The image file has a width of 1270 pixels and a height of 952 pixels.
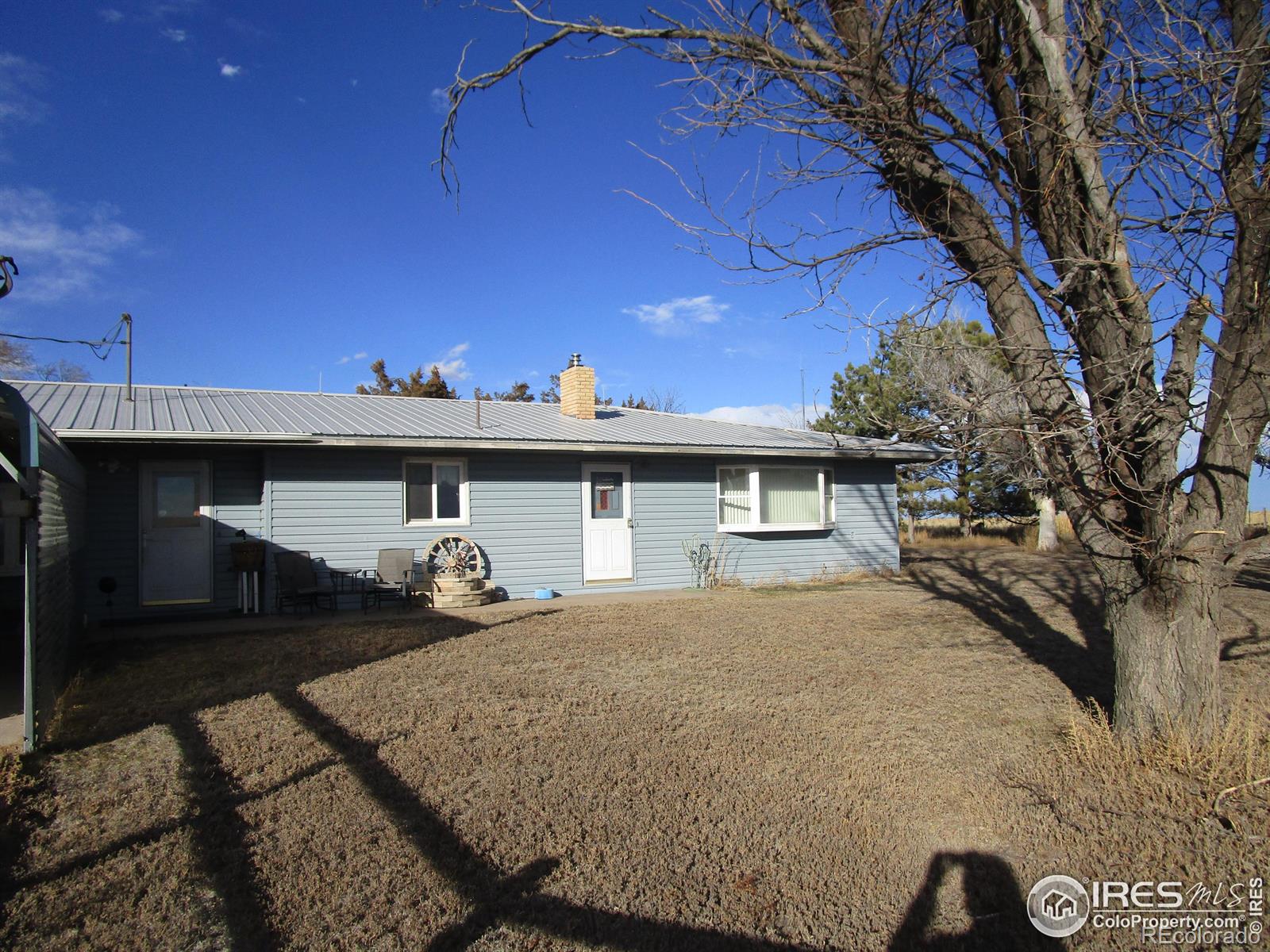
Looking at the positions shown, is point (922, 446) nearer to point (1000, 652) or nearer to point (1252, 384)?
point (1000, 652)

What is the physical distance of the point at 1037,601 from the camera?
36.2ft

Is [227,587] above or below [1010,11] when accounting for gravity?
below

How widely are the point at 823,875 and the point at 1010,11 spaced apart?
14.9ft

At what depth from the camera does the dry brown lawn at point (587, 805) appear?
9.48 feet

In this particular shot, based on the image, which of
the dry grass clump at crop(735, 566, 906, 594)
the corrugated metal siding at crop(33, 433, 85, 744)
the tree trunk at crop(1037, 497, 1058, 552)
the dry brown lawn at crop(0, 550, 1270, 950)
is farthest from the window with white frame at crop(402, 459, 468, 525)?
the tree trunk at crop(1037, 497, 1058, 552)

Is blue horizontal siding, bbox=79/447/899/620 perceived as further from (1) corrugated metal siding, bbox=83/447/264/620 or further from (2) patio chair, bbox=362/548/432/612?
(2) patio chair, bbox=362/548/432/612

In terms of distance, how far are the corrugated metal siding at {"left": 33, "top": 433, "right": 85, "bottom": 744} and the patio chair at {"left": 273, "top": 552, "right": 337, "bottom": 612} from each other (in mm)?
2164

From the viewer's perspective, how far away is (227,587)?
31.6 ft

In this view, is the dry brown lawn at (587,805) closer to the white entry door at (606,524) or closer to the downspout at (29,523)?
the downspout at (29,523)

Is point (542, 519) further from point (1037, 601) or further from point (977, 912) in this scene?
point (977, 912)

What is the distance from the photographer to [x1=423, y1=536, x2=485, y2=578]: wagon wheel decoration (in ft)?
34.6

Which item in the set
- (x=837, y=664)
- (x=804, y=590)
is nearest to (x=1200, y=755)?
(x=837, y=664)

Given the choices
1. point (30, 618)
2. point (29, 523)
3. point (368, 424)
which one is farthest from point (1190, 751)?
point (368, 424)

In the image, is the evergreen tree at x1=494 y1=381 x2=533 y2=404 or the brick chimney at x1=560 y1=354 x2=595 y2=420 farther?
the evergreen tree at x1=494 y1=381 x2=533 y2=404
